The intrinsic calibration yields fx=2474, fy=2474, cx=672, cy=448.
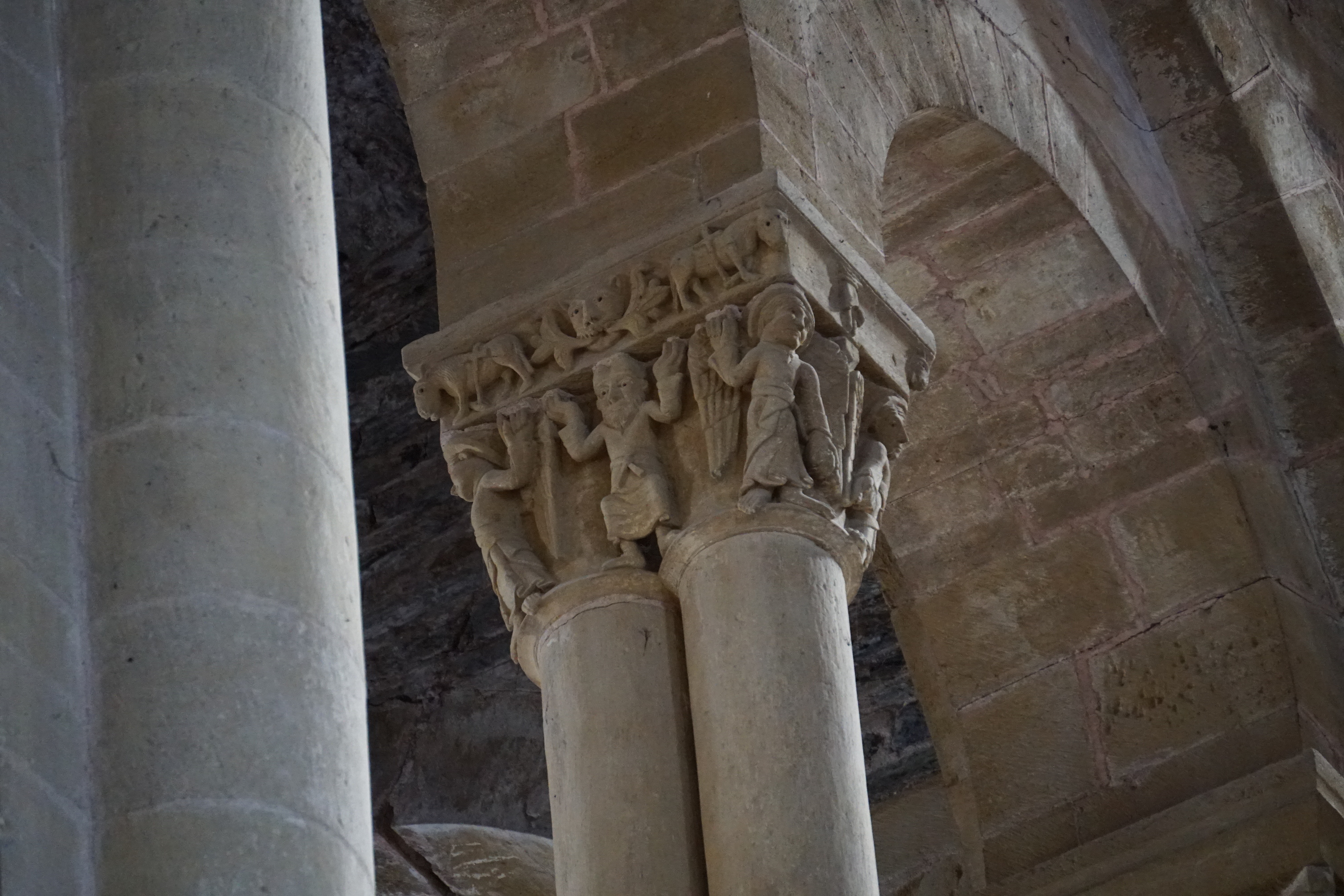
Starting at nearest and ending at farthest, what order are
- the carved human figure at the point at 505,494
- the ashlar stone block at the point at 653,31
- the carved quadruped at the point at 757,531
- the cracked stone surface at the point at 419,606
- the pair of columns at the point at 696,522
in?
the pair of columns at the point at 696,522
the carved quadruped at the point at 757,531
the carved human figure at the point at 505,494
the ashlar stone block at the point at 653,31
the cracked stone surface at the point at 419,606

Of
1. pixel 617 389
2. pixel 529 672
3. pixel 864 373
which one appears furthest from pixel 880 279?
pixel 529 672

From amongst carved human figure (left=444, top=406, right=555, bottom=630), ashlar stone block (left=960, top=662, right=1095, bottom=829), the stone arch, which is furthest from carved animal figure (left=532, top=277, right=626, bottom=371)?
ashlar stone block (left=960, top=662, right=1095, bottom=829)

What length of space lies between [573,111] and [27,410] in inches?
103

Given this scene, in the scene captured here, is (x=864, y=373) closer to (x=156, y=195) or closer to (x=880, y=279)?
(x=880, y=279)

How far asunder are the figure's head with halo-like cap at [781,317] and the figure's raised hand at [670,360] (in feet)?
0.41

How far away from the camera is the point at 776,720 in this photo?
388cm

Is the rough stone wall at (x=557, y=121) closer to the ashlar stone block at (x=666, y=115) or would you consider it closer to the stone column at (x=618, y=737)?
the ashlar stone block at (x=666, y=115)

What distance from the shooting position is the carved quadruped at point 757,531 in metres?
4.09

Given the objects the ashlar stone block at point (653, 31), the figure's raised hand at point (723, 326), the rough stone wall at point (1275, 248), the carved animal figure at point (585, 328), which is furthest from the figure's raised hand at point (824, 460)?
the rough stone wall at point (1275, 248)

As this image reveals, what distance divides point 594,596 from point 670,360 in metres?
0.45

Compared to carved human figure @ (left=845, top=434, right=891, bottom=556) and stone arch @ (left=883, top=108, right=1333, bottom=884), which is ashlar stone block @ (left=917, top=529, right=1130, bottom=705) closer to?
stone arch @ (left=883, top=108, right=1333, bottom=884)

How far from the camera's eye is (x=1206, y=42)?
6.72 m

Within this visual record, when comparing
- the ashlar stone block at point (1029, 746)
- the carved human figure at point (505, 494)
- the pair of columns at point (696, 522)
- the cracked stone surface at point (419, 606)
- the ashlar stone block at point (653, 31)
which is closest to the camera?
the pair of columns at point (696, 522)

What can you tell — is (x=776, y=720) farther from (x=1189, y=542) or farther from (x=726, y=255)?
Answer: (x=1189, y=542)
